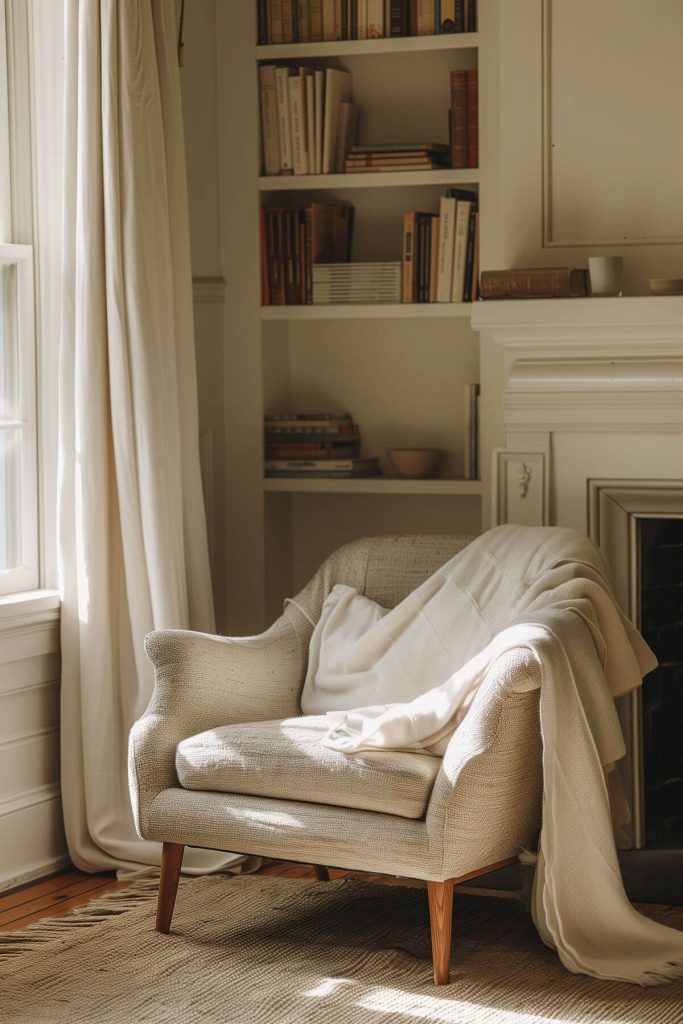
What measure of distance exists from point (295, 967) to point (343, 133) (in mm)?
2552

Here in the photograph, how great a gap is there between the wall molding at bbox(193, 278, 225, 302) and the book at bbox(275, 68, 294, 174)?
1.33 feet

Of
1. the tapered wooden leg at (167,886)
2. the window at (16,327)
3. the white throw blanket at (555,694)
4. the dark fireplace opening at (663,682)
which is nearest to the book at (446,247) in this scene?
the dark fireplace opening at (663,682)

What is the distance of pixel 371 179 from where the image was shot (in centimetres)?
421

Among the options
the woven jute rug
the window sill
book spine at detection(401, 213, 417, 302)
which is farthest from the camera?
book spine at detection(401, 213, 417, 302)

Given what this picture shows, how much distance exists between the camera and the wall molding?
14.0ft

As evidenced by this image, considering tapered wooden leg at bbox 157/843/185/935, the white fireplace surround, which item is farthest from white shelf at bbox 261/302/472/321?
tapered wooden leg at bbox 157/843/185/935

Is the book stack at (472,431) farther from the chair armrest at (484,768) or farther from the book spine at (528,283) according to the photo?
the chair armrest at (484,768)

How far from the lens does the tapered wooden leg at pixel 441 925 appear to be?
2.83 meters

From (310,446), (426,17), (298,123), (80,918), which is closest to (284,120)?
(298,123)

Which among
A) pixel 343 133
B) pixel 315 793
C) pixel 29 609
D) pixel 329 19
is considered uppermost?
pixel 329 19

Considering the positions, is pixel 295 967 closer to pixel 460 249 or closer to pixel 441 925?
pixel 441 925

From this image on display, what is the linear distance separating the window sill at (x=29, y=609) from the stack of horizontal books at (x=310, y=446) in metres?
0.96

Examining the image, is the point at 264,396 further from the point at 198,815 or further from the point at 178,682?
the point at 198,815

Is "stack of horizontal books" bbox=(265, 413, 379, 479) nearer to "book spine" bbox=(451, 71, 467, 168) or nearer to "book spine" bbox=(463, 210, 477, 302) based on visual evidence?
"book spine" bbox=(463, 210, 477, 302)
